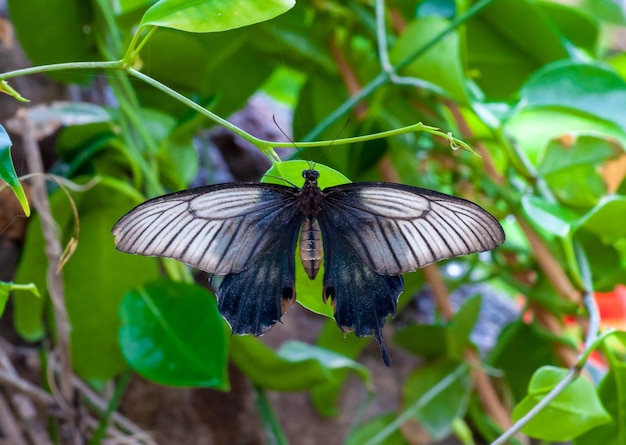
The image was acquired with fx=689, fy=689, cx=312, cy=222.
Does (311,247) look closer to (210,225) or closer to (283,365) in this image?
(210,225)

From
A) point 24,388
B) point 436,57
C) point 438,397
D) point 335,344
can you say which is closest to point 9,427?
point 24,388

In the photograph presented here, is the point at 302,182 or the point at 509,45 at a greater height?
the point at 509,45

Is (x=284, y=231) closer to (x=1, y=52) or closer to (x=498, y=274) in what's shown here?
(x=498, y=274)

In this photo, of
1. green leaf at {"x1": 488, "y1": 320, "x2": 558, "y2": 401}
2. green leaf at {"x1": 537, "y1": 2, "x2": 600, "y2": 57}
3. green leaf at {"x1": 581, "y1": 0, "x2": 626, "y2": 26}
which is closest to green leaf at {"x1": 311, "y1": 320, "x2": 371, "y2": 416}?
green leaf at {"x1": 488, "y1": 320, "x2": 558, "y2": 401}

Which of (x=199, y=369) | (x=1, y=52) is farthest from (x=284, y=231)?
(x=1, y=52)

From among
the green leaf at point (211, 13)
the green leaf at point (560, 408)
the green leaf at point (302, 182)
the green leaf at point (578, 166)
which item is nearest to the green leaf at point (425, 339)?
the green leaf at point (578, 166)
